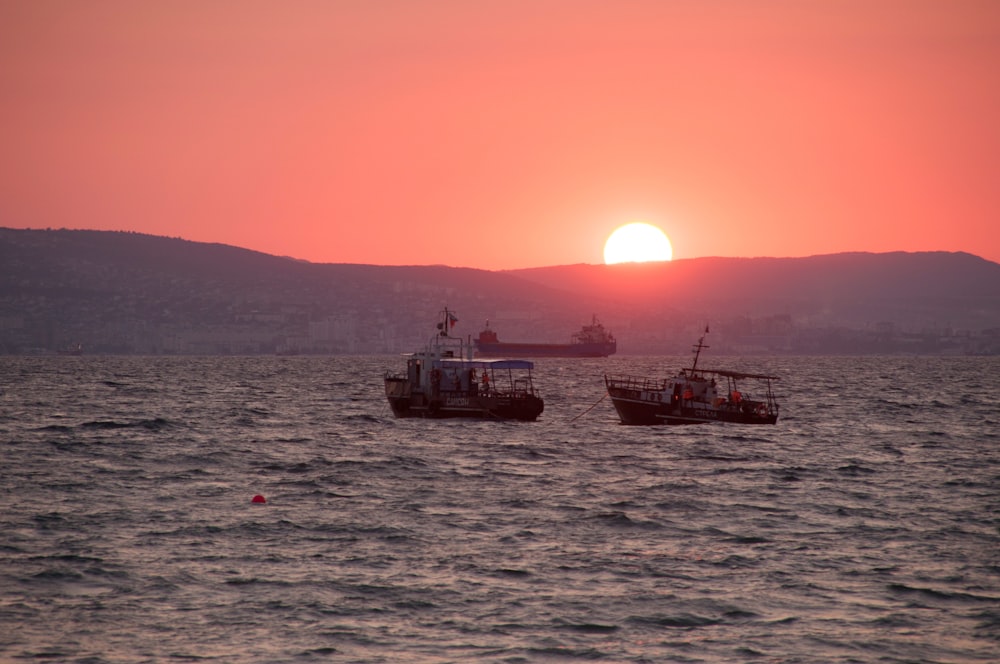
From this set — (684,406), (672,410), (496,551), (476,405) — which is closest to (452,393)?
(476,405)

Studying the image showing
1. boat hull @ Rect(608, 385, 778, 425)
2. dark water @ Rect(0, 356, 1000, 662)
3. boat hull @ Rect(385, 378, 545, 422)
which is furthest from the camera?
boat hull @ Rect(385, 378, 545, 422)

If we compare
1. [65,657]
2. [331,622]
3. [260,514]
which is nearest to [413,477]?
[260,514]

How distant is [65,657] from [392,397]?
57174mm

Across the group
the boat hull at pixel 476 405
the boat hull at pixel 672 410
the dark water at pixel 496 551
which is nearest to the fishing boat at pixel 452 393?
the boat hull at pixel 476 405

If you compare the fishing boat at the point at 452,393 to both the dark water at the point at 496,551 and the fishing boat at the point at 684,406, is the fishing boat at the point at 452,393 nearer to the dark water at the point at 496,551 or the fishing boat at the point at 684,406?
the fishing boat at the point at 684,406

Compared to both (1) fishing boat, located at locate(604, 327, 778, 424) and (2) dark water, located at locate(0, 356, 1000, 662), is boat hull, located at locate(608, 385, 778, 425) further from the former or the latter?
(2) dark water, located at locate(0, 356, 1000, 662)

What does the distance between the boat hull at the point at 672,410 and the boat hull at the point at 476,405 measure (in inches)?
211

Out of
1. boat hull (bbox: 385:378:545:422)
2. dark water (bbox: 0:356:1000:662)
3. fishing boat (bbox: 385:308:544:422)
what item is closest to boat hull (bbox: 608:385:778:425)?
boat hull (bbox: 385:378:545:422)

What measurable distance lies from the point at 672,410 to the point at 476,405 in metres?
12.2

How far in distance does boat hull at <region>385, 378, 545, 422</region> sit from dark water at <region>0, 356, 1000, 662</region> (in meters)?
10.2

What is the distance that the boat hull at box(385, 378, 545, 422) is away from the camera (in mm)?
75625

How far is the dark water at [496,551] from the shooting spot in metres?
23.8

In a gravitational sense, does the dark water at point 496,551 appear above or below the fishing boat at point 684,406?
below

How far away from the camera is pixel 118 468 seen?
51.1m
